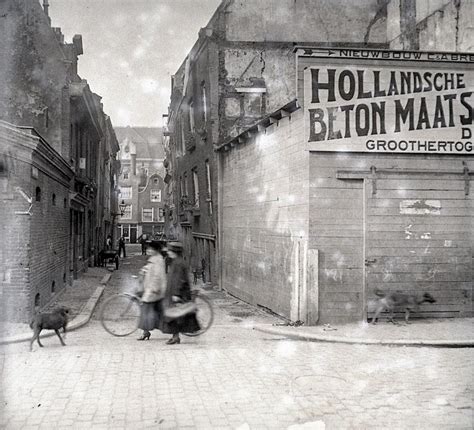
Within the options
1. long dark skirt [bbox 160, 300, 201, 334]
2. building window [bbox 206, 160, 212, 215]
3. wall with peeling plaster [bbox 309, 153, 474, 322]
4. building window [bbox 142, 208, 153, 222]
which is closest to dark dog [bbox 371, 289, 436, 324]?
wall with peeling plaster [bbox 309, 153, 474, 322]

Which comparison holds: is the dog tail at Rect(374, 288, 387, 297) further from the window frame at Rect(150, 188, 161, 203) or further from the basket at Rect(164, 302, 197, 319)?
the window frame at Rect(150, 188, 161, 203)

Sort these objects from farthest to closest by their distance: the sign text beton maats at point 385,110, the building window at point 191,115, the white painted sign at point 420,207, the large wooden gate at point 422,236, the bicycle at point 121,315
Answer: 1. the building window at point 191,115
2. the white painted sign at point 420,207
3. the large wooden gate at point 422,236
4. the sign text beton maats at point 385,110
5. the bicycle at point 121,315

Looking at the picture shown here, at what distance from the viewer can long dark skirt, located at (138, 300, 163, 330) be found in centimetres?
945

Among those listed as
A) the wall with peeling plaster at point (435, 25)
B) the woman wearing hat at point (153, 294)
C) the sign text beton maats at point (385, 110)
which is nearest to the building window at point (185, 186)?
the wall with peeling plaster at point (435, 25)

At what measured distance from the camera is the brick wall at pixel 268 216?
11990 mm

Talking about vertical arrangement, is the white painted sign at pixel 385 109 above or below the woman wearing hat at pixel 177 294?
above

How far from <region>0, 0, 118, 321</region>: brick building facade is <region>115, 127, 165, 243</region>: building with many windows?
39453 mm

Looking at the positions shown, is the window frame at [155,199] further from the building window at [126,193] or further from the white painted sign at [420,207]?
the white painted sign at [420,207]

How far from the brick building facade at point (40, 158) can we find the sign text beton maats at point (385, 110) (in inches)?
231

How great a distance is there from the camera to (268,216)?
14211mm

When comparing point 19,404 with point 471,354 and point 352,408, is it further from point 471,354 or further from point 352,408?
point 471,354

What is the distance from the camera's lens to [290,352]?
8797 mm

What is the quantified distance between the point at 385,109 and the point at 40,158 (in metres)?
7.45

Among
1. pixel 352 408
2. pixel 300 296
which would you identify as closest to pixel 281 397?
pixel 352 408
